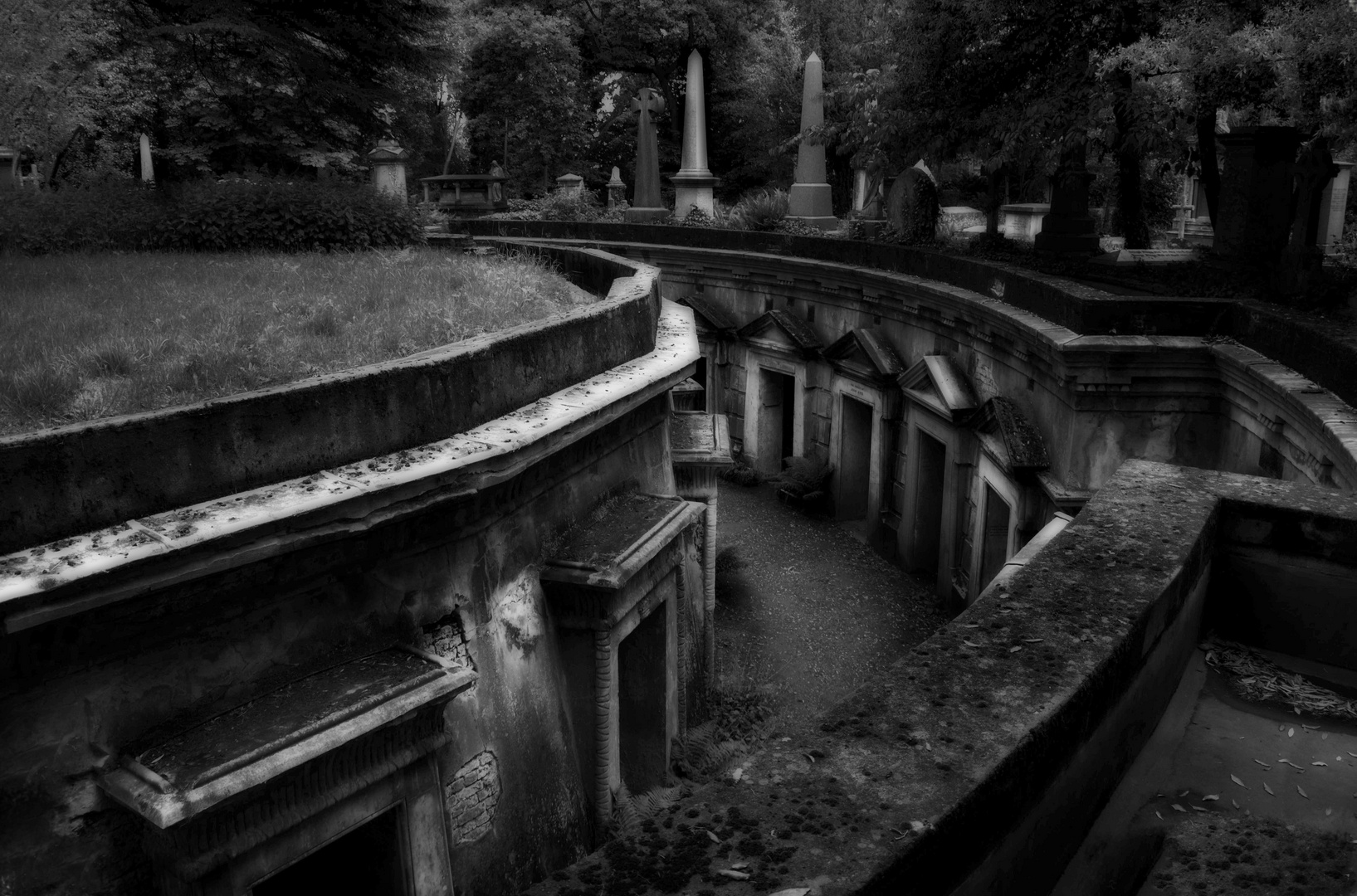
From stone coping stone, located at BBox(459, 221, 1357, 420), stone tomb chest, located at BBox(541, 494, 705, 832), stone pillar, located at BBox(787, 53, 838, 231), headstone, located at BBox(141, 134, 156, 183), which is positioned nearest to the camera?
stone tomb chest, located at BBox(541, 494, 705, 832)

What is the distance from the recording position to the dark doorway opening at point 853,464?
17.8 m

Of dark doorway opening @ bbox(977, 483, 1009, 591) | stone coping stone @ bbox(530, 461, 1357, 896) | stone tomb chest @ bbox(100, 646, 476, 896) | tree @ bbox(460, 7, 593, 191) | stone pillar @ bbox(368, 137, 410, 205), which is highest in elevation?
tree @ bbox(460, 7, 593, 191)

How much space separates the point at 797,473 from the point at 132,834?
1437 centimetres

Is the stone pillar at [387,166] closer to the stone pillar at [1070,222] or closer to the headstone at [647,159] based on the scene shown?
the headstone at [647,159]

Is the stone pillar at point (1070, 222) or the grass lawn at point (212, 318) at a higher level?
the stone pillar at point (1070, 222)

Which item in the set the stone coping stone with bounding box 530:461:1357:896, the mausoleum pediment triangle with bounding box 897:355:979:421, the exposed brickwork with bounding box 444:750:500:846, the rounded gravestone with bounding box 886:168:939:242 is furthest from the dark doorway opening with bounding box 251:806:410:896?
the rounded gravestone with bounding box 886:168:939:242

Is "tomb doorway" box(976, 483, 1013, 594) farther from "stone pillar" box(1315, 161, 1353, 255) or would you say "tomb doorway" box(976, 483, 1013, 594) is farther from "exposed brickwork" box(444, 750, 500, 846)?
"stone pillar" box(1315, 161, 1353, 255)

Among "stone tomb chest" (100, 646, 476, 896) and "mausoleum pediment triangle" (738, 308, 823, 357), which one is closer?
"stone tomb chest" (100, 646, 476, 896)

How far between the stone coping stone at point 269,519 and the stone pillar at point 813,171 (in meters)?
16.8

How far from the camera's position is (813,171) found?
23125 mm

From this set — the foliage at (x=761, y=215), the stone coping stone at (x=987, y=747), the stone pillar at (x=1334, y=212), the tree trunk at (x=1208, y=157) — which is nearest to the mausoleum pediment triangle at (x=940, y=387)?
the tree trunk at (x=1208, y=157)

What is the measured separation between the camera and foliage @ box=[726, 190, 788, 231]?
22.3 m

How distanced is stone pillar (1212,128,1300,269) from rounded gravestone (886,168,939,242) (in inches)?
249

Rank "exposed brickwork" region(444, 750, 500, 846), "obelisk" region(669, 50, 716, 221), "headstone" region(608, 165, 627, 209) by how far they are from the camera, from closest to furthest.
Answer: "exposed brickwork" region(444, 750, 500, 846) < "obelisk" region(669, 50, 716, 221) < "headstone" region(608, 165, 627, 209)
